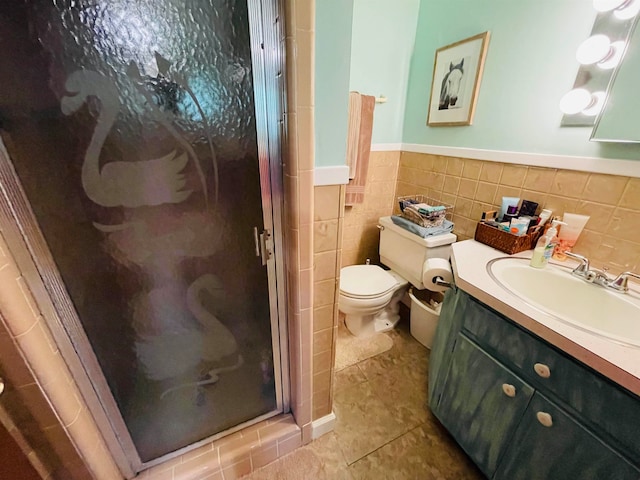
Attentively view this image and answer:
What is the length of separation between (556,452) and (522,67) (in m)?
1.50

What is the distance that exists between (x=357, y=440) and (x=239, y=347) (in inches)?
29.9

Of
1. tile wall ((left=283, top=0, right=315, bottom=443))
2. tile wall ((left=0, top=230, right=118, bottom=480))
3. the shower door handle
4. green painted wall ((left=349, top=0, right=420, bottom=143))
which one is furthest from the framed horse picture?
tile wall ((left=0, top=230, right=118, bottom=480))

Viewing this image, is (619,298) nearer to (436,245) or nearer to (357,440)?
(436,245)

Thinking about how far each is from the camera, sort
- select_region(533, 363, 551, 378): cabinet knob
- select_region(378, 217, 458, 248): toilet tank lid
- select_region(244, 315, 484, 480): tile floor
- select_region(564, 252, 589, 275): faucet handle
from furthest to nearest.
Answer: select_region(378, 217, 458, 248): toilet tank lid
select_region(244, 315, 484, 480): tile floor
select_region(564, 252, 589, 275): faucet handle
select_region(533, 363, 551, 378): cabinet knob

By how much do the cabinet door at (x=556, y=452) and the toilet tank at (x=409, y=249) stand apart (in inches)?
33.2

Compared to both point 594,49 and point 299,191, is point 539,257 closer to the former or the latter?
point 594,49

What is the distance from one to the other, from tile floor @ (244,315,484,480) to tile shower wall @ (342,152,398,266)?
0.83 metres

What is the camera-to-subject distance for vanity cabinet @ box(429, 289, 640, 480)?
0.62 m

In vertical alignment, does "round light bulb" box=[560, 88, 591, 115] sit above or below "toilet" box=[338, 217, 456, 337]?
above

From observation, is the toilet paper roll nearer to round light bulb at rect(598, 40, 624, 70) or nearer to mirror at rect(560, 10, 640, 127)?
mirror at rect(560, 10, 640, 127)

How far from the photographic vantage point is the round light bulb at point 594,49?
0.91m

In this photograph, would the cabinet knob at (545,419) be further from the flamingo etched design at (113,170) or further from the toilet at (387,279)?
the flamingo etched design at (113,170)

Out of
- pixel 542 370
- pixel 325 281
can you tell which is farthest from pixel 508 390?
pixel 325 281

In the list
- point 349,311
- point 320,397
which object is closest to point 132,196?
point 320,397
